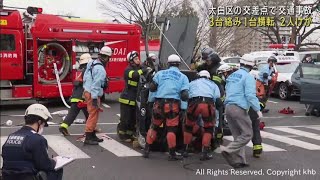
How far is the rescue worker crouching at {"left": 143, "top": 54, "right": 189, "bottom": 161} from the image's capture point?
7.91 metres

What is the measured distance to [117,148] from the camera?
29.8 ft

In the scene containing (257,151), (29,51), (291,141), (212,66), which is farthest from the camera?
(29,51)

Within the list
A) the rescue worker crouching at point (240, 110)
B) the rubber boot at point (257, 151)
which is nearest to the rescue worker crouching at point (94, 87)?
the rescue worker crouching at point (240, 110)

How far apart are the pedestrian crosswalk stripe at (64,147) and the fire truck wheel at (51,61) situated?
5.34m

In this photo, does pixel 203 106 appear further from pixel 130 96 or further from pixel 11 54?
pixel 11 54

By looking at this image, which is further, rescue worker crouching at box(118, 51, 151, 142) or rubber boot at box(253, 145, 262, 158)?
rescue worker crouching at box(118, 51, 151, 142)

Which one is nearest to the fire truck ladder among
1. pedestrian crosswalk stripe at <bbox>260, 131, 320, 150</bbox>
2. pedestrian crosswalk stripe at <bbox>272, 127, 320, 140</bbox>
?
pedestrian crosswalk stripe at <bbox>260, 131, 320, 150</bbox>

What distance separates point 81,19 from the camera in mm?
16188

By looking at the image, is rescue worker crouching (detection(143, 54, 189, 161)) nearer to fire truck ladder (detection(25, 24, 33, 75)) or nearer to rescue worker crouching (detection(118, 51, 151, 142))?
rescue worker crouching (detection(118, 51, 151, 142))

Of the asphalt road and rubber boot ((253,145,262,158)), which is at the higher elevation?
rubber boot ((253,145,262,158))

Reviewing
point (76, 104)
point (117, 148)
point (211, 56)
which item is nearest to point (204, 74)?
point (211, 56)

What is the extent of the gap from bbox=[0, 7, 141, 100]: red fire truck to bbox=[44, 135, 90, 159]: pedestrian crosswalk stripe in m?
4.96

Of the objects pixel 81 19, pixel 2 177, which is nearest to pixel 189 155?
pixel 2 177

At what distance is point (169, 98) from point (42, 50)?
8.36 metres
